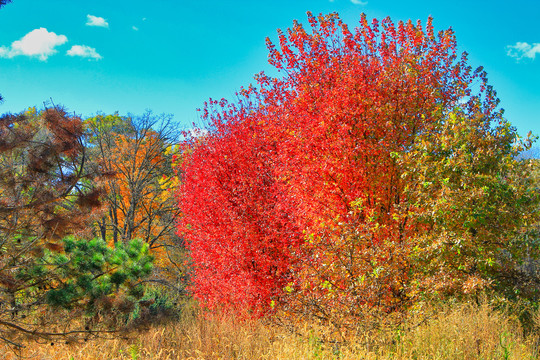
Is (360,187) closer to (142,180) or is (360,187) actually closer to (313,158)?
(313,158)

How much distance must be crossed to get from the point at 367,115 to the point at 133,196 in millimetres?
17251

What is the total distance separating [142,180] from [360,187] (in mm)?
17763

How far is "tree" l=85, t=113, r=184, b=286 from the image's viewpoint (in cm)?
2472

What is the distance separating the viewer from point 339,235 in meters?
8.34

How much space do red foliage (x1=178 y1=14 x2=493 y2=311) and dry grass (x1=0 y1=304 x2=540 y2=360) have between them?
3.60ft

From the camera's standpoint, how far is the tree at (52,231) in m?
8.34

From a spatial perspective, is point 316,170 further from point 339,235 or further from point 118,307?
point 118,307

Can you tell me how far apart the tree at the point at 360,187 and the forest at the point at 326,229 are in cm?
5

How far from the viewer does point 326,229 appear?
8.41 m

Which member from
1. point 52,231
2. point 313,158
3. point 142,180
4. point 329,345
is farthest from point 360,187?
point 142,180

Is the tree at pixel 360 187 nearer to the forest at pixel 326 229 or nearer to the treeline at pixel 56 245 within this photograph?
the forest at pixel 326 229

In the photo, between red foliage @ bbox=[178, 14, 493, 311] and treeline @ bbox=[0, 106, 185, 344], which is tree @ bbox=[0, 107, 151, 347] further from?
red foliage @ bbox=[178, 14, 493, 311]

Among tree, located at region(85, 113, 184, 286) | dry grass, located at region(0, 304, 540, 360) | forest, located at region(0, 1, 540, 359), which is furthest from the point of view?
tree, located at region(85, 113, 184, 286)

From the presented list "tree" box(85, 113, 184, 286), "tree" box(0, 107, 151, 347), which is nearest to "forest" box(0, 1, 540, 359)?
"tree" box(0, 107, 151, 347)
